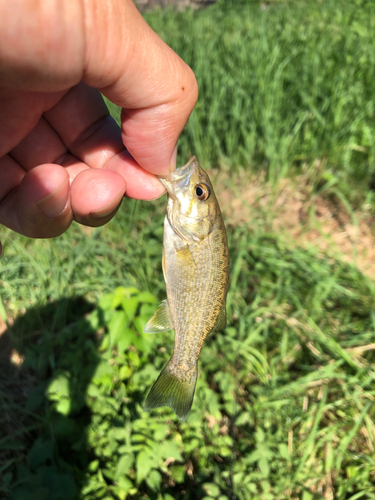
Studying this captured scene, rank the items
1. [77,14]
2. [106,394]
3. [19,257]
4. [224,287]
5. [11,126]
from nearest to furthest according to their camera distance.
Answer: [77,14] → [11,126] → [224,287] → [106,394] → [19,257]

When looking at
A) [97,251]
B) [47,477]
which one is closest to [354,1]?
[97,251]

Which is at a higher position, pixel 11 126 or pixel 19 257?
pixel 11 126

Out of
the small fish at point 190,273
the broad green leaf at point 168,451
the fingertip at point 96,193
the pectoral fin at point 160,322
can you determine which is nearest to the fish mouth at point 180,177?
the small fish at point 190,273

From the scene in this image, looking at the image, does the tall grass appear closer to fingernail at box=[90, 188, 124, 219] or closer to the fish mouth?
the fish mouth

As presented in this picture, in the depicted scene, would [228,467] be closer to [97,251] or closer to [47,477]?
[47,477]

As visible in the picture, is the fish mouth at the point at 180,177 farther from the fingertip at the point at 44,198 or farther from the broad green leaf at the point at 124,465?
the broad green leaf at the point at 124,465

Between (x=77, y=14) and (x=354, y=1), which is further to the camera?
(x=354, y=1)
